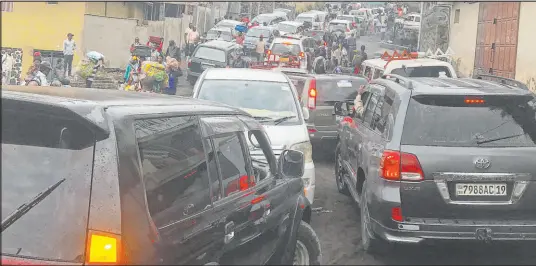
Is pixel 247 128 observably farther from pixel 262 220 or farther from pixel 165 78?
pixel 165 78

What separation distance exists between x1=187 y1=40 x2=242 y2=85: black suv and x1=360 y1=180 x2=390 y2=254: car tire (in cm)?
1627

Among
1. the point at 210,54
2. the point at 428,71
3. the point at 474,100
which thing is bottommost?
the point at 474,100

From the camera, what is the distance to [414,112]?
212 inches

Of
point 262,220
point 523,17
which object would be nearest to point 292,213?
point 262,220

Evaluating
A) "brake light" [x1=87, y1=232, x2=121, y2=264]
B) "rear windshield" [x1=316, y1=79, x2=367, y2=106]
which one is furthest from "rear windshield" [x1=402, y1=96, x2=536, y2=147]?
"rear windshield" [x1=316, y1=79, x2=367, y2=106]

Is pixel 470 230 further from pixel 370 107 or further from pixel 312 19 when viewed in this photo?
pixel 312 19

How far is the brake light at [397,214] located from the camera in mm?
5219

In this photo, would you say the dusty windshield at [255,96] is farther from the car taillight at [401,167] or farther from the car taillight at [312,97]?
the car taillight at [401,167]

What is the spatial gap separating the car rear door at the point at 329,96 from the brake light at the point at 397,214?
6.29 meters

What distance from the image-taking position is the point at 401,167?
519cm

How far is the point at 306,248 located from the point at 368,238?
136 cm

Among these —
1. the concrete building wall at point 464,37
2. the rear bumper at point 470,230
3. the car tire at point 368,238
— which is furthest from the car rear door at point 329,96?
the concrete building wall at point 464,37

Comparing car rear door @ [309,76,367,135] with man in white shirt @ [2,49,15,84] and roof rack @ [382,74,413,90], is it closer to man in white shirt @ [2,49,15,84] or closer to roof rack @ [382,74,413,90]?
roof rack @ [382,74,413,90]

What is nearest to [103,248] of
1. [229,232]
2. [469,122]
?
[229,232]
